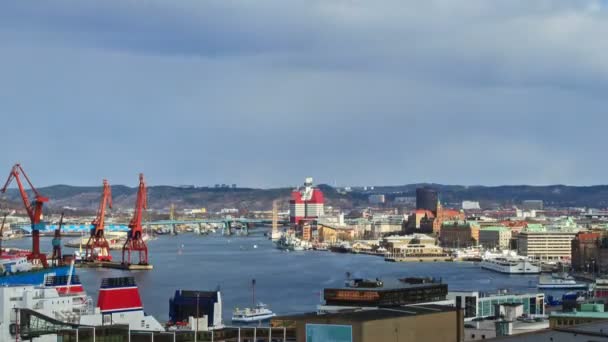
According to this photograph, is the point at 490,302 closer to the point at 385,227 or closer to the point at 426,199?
the point at 385,227

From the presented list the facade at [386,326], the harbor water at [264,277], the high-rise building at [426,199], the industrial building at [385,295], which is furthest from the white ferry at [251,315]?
the high-rise building at [426,199]

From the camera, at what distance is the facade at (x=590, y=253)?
52781 millimetres

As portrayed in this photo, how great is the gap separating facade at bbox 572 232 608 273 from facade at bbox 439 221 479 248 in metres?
21.0

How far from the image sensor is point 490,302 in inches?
963

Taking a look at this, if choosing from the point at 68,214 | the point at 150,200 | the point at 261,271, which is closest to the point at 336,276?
the point at 261,271

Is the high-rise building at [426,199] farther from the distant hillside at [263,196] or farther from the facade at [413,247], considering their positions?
the facade at [413,247]

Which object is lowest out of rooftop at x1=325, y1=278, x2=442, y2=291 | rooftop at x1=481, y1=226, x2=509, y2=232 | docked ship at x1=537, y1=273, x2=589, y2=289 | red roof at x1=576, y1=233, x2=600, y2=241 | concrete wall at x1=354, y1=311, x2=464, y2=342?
docked ship at x1=537, y1=273, x2=589, y2=289

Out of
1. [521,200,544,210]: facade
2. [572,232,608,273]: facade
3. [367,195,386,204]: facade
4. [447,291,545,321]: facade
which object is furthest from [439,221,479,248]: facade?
[367,195,386,204]: facade

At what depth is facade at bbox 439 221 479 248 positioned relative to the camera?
77.9 m

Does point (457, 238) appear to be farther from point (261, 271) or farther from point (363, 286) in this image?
point (363, 286)

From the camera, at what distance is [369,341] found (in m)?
9.73

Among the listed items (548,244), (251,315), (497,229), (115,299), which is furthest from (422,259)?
(115,299)

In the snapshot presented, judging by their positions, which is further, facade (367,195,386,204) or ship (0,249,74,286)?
facade (367,195,386,204)

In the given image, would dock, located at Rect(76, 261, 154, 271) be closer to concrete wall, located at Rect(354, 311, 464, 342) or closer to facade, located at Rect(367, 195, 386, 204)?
concrete wall, located at Rect(354, 311, 464, 342)
